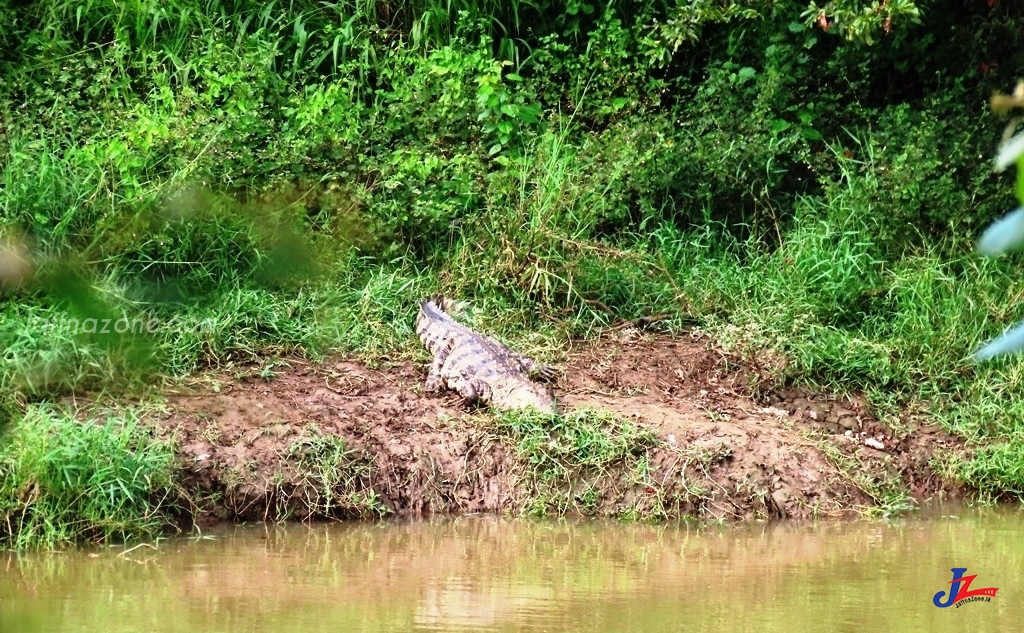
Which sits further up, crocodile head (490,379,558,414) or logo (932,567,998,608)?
crocodile head (490,379,558,414)

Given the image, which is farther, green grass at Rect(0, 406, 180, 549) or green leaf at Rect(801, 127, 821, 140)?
green leaf at Rect(801, 127, 821, 140)

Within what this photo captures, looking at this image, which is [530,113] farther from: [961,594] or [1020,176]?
[1020,176]

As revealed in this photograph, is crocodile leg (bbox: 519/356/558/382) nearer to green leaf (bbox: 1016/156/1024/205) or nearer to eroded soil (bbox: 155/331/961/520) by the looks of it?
eroded soil (bbox: 155/331/961/520)

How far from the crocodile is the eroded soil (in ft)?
0.36

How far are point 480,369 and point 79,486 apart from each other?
84.4 inches

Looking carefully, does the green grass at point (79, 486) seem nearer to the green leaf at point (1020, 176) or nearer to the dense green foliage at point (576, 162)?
the dense green foliage at point (576, 162)

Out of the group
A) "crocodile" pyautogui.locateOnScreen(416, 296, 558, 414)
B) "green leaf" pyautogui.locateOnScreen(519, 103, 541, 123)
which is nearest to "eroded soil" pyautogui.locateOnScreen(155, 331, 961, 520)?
"crocodile" pyautogui.locateOnScreen(416, 296, 558, 414)

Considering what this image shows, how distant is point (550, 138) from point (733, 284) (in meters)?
1.50

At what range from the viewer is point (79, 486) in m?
5.21

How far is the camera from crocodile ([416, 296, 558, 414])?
6.30 metres

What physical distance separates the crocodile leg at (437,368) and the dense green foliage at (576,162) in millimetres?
430

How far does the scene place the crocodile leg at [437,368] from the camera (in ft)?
21.6

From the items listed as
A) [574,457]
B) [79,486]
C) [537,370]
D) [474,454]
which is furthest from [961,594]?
[79,486]

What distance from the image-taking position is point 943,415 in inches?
263
